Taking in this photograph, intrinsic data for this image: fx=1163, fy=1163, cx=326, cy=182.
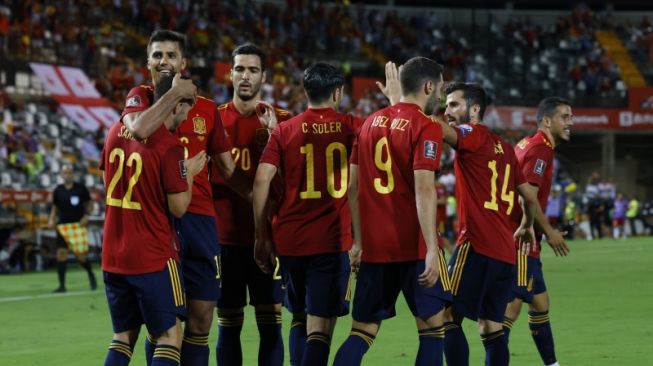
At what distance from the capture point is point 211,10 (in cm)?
4250

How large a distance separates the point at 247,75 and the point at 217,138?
734mm

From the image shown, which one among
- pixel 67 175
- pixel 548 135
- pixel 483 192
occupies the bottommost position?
pixel 483 192

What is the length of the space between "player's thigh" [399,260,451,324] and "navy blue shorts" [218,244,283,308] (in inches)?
55.1

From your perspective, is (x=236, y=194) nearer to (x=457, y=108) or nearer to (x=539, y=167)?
(x=457, y=108)

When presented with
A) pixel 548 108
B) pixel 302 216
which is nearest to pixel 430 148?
pixel 302 216

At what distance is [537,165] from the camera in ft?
31.7

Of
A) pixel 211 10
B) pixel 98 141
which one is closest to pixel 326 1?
pixel 211 10

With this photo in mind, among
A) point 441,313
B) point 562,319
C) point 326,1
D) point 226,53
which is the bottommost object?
point 562,319

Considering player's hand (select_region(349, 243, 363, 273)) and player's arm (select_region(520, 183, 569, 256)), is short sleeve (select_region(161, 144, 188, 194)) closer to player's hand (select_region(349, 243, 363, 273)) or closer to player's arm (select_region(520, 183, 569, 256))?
player's hand (select_region(349, 243, 363, 273))

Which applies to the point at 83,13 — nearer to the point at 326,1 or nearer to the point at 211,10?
the point at 211,10

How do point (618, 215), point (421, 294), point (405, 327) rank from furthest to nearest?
1. point (618, 215)
2. point (405, 327)
3. point (421, 294)

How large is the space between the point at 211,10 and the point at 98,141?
44.8 ft

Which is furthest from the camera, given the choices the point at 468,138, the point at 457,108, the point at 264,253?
the point at 457,108

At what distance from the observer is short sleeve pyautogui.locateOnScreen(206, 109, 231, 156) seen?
26.4 ft
